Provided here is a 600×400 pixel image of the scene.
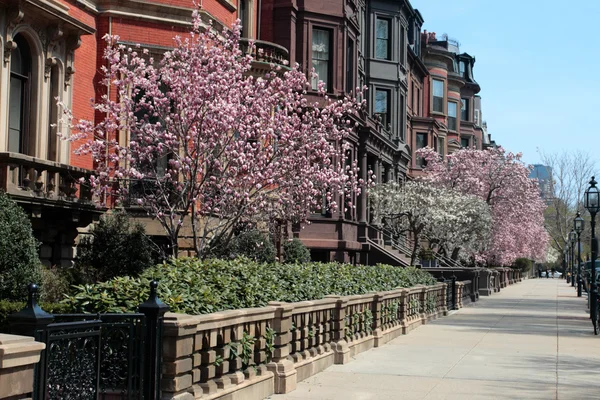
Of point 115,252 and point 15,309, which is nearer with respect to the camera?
point 15,309

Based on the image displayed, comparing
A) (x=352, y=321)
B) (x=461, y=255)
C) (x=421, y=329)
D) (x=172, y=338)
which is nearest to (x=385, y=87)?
(x=461, y=255)

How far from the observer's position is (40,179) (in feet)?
57.3

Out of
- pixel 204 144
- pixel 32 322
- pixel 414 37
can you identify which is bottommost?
pixel 32 322

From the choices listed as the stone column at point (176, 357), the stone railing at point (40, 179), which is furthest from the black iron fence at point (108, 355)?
the stone railing at point (40, 179)

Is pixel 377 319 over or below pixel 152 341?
below

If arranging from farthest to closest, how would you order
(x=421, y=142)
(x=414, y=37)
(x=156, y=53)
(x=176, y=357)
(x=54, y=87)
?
1. (x=421, y=142)
2. (x=414, y=37)
3. (x=156, y=53)
4. (x=54, y=87)
5. (x=176, y=357)

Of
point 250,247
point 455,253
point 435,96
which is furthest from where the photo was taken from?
point 435,96

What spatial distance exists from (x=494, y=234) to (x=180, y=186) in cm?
3615

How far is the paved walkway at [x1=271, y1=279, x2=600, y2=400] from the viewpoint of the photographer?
1199cm

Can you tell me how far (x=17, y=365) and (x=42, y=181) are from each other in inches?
511

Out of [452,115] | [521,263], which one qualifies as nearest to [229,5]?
[452,115]

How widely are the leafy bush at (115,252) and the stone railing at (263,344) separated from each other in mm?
5114

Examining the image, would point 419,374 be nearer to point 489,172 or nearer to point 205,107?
point 205,107

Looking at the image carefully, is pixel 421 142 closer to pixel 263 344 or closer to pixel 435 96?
pixel 435 96
